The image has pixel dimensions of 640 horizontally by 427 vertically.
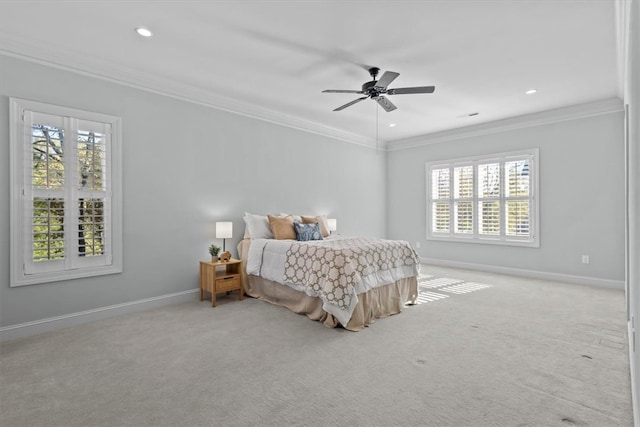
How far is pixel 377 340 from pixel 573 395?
55.9 inches

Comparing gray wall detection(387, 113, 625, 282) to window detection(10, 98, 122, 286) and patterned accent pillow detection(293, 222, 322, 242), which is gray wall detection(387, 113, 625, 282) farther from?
window detection(10, 98, 122, 286)

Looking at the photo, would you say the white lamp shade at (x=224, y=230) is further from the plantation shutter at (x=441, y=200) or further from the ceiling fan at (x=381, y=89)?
the plantation shutter at (x=441, y=200)

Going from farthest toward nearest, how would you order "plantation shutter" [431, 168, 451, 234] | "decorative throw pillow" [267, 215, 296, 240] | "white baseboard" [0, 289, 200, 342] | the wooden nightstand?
"plantation shutter" [431, 168, 451, 234] < "decorative throw pillow" [267, 215, 296, 240] < the wooden nightstand < "white baseboard" [0, 289, 200, 342]

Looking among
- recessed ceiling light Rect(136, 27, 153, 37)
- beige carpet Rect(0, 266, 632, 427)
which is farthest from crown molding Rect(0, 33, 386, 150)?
beige carpet Rect(0, 266, 632, 427)

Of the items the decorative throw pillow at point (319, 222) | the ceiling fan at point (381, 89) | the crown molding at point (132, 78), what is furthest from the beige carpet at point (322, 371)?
the crown molding at point (132, 78)

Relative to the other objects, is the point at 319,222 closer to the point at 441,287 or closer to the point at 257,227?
the point at 257,227

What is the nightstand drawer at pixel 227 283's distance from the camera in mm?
4121

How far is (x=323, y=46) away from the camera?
3211 millimetres

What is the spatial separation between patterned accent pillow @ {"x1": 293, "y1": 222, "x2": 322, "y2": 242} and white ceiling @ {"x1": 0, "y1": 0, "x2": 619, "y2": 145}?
187 cm

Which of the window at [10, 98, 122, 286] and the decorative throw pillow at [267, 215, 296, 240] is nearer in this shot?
the window at [10, 98, 122, 286]

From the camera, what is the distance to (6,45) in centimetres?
299

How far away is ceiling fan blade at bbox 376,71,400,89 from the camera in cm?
306

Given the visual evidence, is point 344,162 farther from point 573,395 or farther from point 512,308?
point 573,395

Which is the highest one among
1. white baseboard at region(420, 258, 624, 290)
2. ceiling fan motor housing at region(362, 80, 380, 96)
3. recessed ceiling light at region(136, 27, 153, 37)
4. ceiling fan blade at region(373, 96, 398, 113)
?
recessed ceiling light at region(136, 27, 153, 37)
